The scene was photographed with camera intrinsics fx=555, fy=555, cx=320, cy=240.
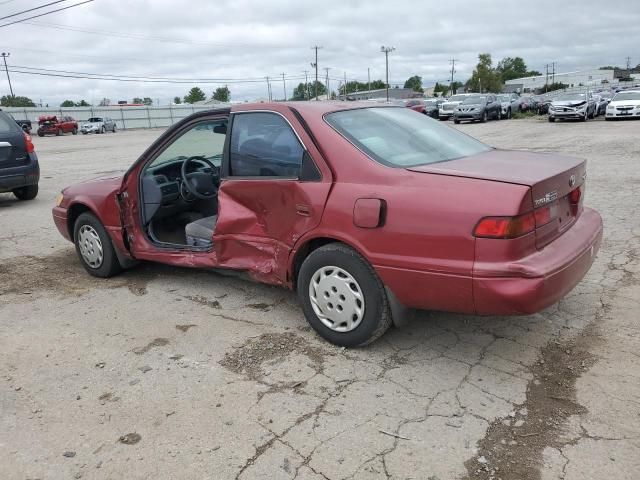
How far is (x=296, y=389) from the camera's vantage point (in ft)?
10.2

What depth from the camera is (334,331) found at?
3.54m

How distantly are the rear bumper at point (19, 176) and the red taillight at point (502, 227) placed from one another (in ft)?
27.7

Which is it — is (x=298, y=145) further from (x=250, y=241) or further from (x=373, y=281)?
(x=373, y=281)

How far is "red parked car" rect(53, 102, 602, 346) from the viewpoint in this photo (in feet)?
9.39

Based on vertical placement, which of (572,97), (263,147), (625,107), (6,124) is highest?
(6,124)

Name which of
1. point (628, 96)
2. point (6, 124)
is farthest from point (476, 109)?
point (6, 124)

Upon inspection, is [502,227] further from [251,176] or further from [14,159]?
[14,159]

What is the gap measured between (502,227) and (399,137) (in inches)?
46.2

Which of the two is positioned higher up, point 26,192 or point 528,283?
point 528,283

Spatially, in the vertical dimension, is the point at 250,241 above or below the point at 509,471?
above

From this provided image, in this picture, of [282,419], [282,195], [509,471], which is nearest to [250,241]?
[282,195]

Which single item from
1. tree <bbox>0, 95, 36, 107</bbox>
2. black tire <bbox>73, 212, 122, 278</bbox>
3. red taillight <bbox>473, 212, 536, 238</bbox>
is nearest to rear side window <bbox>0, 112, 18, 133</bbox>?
black tire <bbox>73, 212, 122, 278</bbox>

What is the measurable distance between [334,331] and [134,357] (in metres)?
1.30

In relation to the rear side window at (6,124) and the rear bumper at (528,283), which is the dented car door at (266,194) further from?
the rear side window at (6,124)
